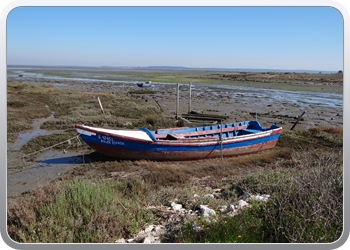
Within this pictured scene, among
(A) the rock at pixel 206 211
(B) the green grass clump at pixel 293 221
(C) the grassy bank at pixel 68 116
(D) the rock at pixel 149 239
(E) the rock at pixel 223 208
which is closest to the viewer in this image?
(B) the green grass clump at pixel 293 221

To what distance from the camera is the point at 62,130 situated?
16.6 meters

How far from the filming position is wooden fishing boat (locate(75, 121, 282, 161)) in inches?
421

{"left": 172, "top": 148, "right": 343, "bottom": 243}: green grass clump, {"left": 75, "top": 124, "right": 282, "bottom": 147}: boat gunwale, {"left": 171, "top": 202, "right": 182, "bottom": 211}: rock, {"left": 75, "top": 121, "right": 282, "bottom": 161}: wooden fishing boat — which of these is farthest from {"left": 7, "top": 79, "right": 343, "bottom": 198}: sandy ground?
{"left": 172, "top": 148, "right": 343, "bottom": 243}: green grass clump

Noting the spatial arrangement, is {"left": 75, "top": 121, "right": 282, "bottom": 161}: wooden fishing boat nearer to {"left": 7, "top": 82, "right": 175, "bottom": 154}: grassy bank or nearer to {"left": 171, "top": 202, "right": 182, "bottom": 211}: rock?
{"left": 7, "top": 82, "right": 175, "bottom": 154}: grassy bank

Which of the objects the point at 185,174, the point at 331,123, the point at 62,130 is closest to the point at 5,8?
the point at 185,174

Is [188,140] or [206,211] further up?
[188,140]

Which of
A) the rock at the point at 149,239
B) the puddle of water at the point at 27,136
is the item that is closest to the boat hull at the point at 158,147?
the puddle of water at the point at 27,136

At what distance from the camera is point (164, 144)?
10930 millimetres

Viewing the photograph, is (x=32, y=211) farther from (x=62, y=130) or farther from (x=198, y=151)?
(x=62, y=130)

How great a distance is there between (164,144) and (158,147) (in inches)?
11.6

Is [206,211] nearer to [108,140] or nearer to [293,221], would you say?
[293,221]

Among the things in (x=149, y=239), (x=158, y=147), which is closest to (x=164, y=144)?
(x=158, y=147)

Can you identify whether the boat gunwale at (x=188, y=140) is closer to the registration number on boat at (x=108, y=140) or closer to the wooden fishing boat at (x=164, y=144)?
the wooden fishing boat at (x=164, y=144)

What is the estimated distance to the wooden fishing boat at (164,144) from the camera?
10.7 metres
